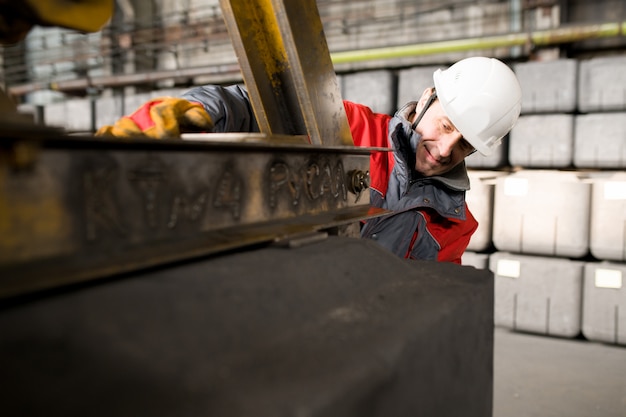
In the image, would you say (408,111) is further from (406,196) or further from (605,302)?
(605,302)

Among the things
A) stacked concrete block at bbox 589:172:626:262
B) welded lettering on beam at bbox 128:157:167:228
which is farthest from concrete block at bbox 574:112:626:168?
welded lettering on beam at bbox 128:157:167:228

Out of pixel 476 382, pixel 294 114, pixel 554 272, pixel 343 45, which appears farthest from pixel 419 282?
pixel 343 45

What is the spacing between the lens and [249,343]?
2.37ft

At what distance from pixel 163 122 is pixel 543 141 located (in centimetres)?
355

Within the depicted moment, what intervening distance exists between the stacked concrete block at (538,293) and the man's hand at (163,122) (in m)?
3.33

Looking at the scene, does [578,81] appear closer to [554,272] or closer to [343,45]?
[554,272]

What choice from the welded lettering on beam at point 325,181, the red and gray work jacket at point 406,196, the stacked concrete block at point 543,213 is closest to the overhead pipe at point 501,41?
the stacked concrete block at point 543,213

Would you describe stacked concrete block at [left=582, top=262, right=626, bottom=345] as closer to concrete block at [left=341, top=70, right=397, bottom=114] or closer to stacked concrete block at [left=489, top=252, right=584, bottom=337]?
stacked concrete block at [left=489, top=252, right=584, bottom=337]

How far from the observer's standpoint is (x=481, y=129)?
237 centimetres

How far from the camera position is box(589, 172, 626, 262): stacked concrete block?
142 inches

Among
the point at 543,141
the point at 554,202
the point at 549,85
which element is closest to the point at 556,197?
the point at 554,202

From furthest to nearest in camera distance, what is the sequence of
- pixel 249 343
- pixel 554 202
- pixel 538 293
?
pixel 538 293 < pixel 554 202 < pixel 249 343

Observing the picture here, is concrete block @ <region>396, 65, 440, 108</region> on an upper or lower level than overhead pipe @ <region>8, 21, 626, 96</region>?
lower

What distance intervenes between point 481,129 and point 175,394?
211 cm
